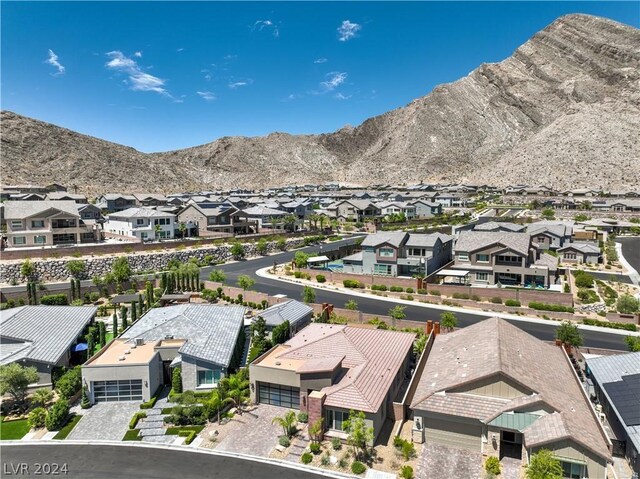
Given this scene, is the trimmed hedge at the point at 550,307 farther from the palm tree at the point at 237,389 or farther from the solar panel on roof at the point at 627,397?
the palm tree at the point at 237,389

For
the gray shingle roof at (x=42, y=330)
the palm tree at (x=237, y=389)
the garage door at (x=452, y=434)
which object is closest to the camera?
the garage door at (x=452, y=434)

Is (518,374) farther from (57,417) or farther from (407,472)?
(57,417)

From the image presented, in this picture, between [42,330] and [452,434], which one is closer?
[452,434]

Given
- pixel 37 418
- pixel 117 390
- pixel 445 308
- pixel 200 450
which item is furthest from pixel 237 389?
pixel 445 308

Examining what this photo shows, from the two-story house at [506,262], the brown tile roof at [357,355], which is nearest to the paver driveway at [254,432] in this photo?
the brown tile roof at [357,355]

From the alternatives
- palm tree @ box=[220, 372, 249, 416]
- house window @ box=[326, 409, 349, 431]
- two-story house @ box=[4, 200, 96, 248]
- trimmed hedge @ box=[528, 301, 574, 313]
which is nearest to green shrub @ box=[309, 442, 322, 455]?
house window @ box=[326, 409, 349, 431]

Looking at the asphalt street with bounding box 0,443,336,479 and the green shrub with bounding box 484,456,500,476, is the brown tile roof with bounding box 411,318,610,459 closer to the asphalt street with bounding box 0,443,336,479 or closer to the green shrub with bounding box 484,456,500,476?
the green shrub with bounding box 484,456,500,476

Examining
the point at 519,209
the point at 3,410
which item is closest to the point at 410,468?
the point at 3,410
